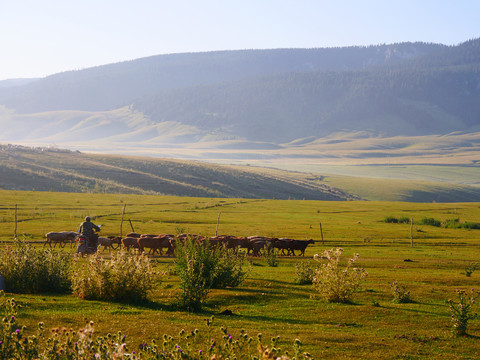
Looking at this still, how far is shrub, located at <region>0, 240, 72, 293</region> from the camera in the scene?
1644 centimetres

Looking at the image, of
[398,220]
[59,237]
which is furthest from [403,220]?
[59,237]

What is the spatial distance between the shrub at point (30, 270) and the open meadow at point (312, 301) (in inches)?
28.2

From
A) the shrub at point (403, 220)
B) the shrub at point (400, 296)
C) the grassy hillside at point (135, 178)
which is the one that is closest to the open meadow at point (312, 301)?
the shrub at point (400, 296)

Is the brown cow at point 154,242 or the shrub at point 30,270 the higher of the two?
the shrub at point 30,270

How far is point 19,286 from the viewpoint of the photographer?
16.6 metres

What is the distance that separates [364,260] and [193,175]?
81.9 meters

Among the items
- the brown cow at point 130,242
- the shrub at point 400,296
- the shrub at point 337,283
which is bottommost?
the brown cow at point 130,242

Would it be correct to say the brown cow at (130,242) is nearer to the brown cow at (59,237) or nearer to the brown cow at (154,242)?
the brown cow at (154,242)

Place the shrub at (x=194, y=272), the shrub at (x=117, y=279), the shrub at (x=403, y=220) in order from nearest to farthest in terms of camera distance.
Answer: the shrub at (x=194, y=272), the shrub at (x=117, y=279), the shrub at (x=403, y=220)

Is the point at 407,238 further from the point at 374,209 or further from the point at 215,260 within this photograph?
the point at 215,260

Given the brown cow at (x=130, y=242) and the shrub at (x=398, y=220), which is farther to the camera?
the shrub at (x=398, y=220)

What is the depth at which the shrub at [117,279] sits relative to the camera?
15.2m

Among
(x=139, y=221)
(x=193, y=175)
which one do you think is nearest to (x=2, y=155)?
(x=193, y=175)

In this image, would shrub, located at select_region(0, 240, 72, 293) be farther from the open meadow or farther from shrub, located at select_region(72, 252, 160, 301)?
shrub, located at select_region(72, 252, 160, 301)
